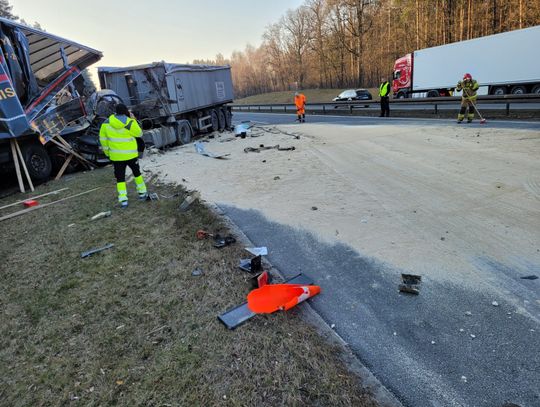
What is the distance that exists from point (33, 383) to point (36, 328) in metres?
0.73

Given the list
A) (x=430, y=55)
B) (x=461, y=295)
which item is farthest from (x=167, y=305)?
(x=430, y=55)

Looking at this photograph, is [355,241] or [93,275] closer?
[93,275]

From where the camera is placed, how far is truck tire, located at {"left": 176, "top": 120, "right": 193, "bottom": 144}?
14253 mm

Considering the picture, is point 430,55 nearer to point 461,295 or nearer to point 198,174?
point 198,174

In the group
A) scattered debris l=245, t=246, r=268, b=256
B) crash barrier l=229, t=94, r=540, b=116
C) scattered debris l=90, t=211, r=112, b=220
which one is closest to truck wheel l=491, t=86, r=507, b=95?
crash barrier l=229, t=94, r=540, b=116

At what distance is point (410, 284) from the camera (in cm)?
327

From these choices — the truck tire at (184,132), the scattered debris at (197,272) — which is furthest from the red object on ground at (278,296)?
the truck tire at (184,132)

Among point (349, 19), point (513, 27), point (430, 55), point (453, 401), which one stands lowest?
point (453, 401)

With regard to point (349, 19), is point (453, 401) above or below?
below

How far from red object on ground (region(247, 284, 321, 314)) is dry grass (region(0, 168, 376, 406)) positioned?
0.12 meters

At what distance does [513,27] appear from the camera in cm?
2973

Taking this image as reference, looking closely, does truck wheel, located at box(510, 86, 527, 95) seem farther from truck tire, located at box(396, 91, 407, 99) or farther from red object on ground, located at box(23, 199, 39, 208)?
red object on ground, located at box(23, 199, 39, 208)

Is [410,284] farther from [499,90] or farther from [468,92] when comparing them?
[499,90]

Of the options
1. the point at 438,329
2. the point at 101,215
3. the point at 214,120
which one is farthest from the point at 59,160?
the point at 438,329
